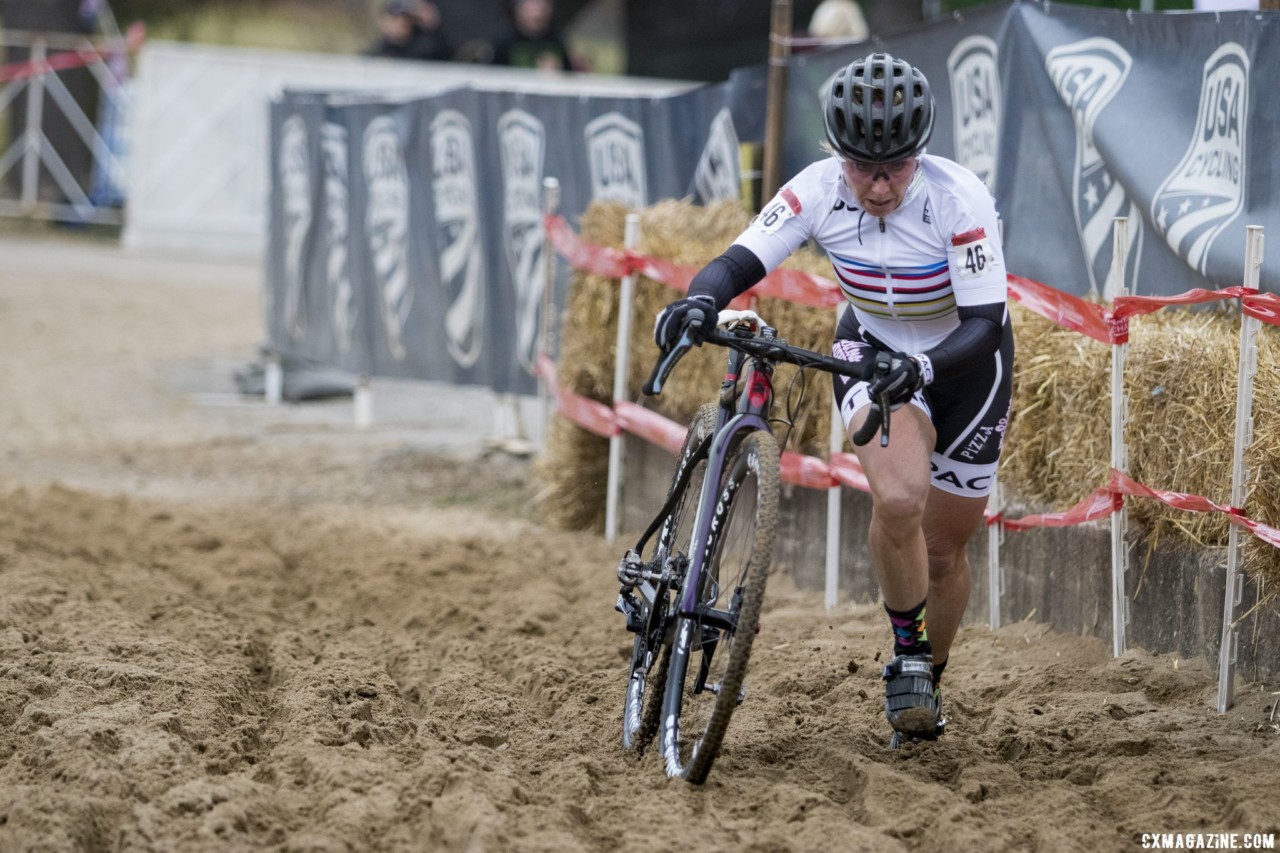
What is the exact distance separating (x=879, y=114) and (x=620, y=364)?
456cm

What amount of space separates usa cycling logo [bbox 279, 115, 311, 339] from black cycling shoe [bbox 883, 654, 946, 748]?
10740 mm

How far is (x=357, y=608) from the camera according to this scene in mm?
7543

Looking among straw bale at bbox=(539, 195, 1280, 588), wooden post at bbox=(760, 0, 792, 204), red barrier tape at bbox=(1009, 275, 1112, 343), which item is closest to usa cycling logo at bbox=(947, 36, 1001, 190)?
straw bale at bbox=(539, 195, 1280, 588)

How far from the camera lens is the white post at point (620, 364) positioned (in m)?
8.78

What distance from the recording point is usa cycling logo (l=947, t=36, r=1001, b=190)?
744cm

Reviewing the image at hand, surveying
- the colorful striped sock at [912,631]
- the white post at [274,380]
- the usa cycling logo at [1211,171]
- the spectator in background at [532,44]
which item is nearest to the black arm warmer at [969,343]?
the colorful striped sock at [912,631]

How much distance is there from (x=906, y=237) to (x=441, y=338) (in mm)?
8091

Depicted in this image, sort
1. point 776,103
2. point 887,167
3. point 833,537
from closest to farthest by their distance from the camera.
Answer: point 887,167
point 833,537
point 776,103

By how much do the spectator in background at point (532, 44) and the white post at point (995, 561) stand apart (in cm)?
1750

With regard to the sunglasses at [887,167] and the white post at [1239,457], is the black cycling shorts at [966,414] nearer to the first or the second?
the sunglasses at [887,167]

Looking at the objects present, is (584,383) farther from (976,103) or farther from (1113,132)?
(1113,132)

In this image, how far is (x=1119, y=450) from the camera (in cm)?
573

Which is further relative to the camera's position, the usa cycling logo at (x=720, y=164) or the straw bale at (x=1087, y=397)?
the usa cycling logo at (x=720, y=164)

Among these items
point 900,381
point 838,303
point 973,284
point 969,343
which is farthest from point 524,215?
point 900,381
